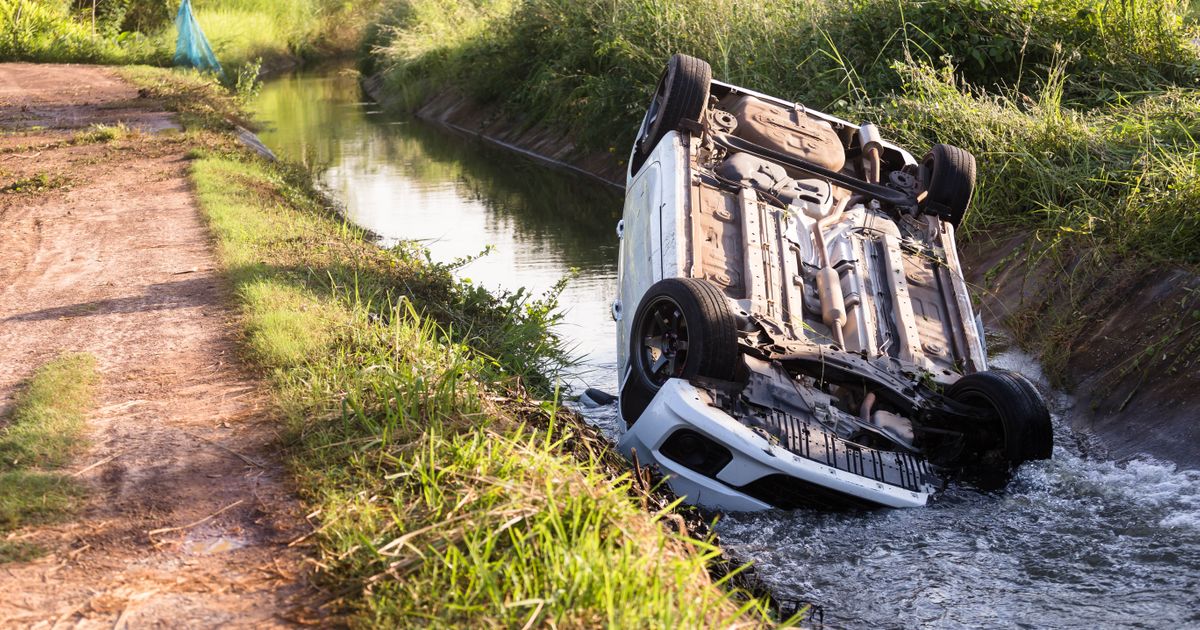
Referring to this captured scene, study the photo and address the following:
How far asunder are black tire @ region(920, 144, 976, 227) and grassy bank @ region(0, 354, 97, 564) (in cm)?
570

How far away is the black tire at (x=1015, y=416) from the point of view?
6270 mm

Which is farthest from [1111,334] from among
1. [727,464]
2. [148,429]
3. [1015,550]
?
[148,429]

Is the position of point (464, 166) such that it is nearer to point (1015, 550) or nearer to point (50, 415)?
point (50, 415)

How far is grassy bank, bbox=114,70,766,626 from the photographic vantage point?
3.69m

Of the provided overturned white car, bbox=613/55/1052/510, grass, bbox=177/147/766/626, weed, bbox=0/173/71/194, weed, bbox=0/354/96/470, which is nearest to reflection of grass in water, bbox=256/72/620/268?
overturned white car, bbox=613/55/1052/510

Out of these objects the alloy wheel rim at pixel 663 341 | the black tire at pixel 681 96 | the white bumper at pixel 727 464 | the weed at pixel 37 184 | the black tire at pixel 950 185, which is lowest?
the white bumper at pixel 727 464

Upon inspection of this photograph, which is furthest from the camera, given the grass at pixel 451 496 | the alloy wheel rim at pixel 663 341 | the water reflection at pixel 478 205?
the water reflection at pixel 478 205

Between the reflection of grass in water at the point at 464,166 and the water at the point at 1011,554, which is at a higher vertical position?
the reflection of grass in water at the point at 464,166

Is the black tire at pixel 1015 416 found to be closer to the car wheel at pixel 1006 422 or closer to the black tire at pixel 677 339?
the car wheel at pixel 1006 422

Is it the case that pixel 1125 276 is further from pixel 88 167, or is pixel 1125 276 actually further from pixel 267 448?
pixel 88 167

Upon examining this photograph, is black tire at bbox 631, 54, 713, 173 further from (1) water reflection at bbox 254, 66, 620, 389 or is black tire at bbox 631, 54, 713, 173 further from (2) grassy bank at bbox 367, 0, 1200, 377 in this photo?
(2) grassy bank at bbox 367, 0, 1200, 377

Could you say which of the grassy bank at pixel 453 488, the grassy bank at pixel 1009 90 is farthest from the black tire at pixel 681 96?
the grassy bank at pixel 1009 90

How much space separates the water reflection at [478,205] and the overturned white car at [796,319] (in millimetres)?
1743

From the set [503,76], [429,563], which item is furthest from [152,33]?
[429,563]
